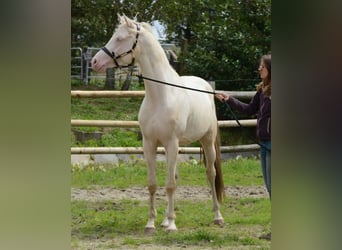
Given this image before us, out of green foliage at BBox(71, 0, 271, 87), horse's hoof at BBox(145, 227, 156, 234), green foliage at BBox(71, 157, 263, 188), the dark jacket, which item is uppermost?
green foliage at BBox(71, 0, 271, 87)

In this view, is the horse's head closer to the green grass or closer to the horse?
the horse

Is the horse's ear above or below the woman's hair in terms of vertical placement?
above

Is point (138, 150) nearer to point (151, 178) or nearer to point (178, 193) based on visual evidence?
point (151, 178)

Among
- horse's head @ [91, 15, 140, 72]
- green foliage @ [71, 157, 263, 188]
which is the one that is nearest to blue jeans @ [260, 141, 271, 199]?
green foliage @ [71, 157, 263, 188]

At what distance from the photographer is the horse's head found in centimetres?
336

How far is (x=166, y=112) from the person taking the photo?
3512 mm

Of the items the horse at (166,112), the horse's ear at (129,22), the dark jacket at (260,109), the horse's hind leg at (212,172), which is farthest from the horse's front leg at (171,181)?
the horse's ear at (129,22)

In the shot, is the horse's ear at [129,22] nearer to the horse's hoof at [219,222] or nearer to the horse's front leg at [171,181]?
the horse's front leg at [171,181]

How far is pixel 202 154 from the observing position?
3578 mm

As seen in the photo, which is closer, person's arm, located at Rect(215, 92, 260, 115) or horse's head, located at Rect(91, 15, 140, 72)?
horse's head, located at Rect(91, 15, 140, 72)

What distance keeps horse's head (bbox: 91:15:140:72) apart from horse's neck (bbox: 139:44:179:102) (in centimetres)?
9
